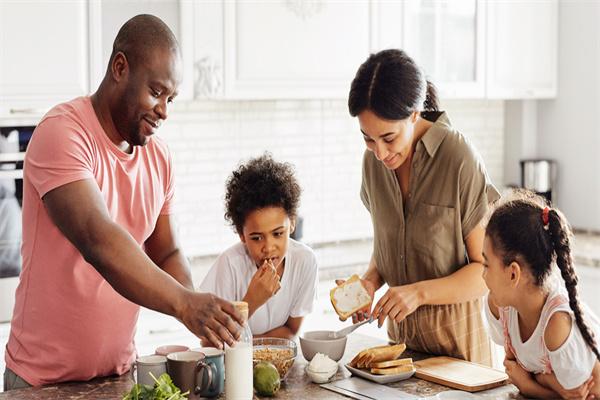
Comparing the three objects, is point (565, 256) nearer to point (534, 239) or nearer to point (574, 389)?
point (534, 239)

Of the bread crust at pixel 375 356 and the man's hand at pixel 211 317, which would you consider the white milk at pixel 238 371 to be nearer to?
the man's hand at pixel 211 317

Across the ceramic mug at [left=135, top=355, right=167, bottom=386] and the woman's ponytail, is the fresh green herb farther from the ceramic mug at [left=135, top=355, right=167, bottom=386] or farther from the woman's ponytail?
the woman's ponytail

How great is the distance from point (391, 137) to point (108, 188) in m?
0.76

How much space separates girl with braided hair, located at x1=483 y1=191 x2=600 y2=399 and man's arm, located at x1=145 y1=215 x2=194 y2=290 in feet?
2.61

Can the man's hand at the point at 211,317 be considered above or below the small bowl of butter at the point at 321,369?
above

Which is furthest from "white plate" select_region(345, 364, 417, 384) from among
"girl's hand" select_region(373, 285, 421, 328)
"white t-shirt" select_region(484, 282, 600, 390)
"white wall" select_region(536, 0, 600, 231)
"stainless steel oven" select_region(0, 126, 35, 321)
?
"white wall" select_region(536, 0, 600, 231)

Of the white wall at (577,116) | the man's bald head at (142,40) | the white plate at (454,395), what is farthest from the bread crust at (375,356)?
the white wall at (577,116)

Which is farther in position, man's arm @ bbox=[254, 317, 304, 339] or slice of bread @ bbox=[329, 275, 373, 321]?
man's arm @ bbox=[254, 317, 304, 339]

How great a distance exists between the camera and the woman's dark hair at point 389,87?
2344 mm

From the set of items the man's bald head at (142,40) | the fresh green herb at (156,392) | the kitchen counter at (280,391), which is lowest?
the kitchen counter at (280,391)

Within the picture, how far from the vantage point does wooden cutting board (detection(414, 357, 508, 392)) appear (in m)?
2.16

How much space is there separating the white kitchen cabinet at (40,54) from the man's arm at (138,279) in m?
1.59

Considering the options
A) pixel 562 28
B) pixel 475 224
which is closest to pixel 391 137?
pixel 475 224

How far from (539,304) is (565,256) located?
13 centimetres
